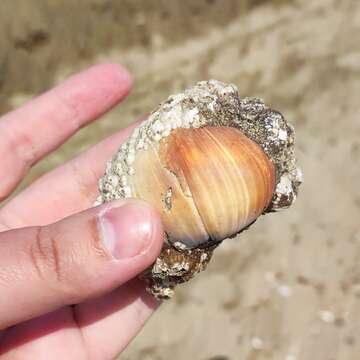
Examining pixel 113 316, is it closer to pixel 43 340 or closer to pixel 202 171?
pixel 43 340

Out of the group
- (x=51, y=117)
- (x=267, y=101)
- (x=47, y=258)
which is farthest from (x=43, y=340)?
(x=267, y=101)

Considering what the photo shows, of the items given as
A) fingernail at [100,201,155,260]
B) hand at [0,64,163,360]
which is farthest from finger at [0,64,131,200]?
fingernail at [100,201,155,260]

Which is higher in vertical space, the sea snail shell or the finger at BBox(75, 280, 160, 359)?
the sea snail shell

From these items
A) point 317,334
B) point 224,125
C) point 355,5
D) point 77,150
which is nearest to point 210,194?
point 224,125

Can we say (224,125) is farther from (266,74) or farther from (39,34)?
(266,74)

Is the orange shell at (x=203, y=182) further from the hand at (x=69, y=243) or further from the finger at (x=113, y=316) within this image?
the finger at (x=113, y=316)

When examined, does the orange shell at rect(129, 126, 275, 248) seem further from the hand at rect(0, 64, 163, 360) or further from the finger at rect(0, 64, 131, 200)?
the finger at rect(0, 64, 131, 200)
